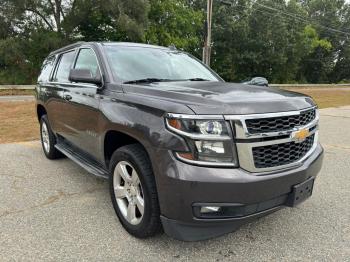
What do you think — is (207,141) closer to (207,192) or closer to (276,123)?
(207,192)

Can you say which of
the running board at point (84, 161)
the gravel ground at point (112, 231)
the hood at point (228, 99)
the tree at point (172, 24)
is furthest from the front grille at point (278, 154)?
the tree at point (172, 24)

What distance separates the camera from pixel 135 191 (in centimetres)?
322

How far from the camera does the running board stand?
12.9 ft

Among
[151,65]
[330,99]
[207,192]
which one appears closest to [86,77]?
[151,65]

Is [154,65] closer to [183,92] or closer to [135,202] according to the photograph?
[183,92]

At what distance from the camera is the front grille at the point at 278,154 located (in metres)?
2.78

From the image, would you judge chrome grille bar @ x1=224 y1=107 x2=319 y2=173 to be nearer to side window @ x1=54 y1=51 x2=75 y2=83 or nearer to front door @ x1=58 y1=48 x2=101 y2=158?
front door @ x1=58 y1=48 x2=101 y2=158

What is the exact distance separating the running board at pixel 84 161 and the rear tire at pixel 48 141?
0.39m

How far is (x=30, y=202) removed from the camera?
413 centimetres

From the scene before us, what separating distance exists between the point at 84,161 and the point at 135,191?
137 cm

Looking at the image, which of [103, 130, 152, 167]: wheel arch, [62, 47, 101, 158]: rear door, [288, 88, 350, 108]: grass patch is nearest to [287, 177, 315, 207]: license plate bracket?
[103, 130, 152, 167]: wheel arch

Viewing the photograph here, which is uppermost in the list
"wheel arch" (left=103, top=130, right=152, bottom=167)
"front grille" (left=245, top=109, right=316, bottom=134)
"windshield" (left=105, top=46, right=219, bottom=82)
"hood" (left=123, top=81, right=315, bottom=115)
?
"windshield" (left=105, top=46, right=219, bottom=82)

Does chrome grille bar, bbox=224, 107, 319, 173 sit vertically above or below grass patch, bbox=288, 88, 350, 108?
above

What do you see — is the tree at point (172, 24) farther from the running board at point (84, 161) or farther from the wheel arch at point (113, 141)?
the wheel arch at point (113, 141)
